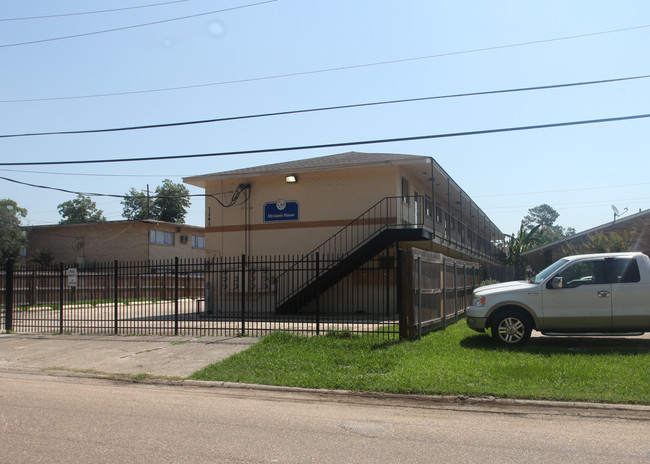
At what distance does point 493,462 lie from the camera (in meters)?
4.88

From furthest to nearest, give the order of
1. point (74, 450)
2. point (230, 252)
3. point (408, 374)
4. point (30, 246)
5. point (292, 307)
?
point (30, 246) → point (230, 252) → point (292, 307) → point (408, 374) → point (74, 450)

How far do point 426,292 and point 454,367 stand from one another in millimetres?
3423

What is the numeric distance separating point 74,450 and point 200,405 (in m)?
2.34

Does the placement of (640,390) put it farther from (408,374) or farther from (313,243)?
(313,243)

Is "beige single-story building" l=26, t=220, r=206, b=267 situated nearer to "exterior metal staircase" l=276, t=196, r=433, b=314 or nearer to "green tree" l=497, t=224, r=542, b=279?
"exterior metal staircase" l=276, t=196, r=433, b=314

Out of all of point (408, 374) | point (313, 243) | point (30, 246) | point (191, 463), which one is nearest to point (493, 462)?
point (191, 463)

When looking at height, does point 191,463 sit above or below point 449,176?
below

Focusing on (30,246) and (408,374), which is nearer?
(408,374)

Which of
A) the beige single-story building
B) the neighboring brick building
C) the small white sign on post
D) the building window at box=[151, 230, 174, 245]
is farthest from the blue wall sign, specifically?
the building window at box=[151, 230, 174, 245]

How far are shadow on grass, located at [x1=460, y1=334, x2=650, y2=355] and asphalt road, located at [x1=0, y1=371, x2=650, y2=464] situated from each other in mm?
3678

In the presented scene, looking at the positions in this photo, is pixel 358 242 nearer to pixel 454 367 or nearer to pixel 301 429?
pixel 454 367

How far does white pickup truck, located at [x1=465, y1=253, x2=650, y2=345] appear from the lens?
10516 mm

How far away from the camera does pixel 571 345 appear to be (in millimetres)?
11172

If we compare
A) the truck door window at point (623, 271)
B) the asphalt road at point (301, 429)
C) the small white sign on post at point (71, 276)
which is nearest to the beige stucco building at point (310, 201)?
the truck door window at point (623, 271)
